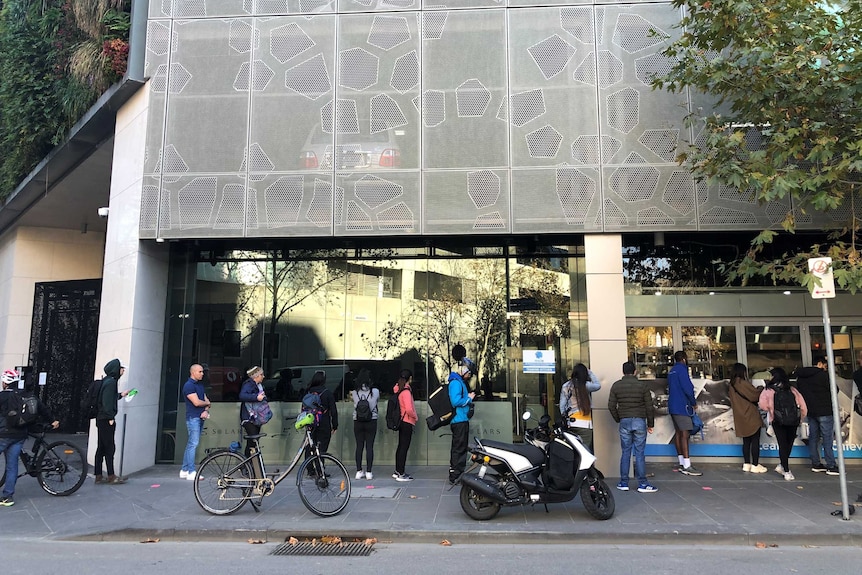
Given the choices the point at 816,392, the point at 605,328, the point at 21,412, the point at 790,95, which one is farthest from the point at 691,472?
the point at 21,412

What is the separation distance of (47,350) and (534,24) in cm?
1541

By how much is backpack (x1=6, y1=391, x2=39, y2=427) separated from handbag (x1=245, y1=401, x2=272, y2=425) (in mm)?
2809

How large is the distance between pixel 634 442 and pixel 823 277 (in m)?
3.30

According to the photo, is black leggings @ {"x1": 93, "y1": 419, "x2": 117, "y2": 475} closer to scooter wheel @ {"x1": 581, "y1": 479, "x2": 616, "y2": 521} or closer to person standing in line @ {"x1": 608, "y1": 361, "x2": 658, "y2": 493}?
scooter wheel @ {"x1": 581, "y1": 479, "x2": 616, "y2": 521}

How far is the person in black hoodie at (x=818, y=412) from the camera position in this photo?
9.41 meters

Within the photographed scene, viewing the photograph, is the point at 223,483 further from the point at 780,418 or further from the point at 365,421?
the point at 780,418

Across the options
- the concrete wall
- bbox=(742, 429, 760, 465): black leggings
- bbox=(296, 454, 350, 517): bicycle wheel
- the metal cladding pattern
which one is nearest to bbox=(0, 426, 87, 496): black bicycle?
the metal cladding pattern

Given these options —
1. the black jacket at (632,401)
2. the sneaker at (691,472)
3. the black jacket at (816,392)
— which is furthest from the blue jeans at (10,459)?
the black jacket at (816,392)

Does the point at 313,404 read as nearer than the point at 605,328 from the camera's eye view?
Yes

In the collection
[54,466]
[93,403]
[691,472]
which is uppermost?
[93,403]

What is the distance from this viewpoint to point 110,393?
8.88 meters

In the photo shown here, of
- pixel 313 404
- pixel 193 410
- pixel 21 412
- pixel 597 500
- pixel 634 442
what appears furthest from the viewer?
pixel 193 410

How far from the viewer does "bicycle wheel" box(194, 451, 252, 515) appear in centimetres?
696

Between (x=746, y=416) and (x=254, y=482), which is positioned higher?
(x=746, y=416)
